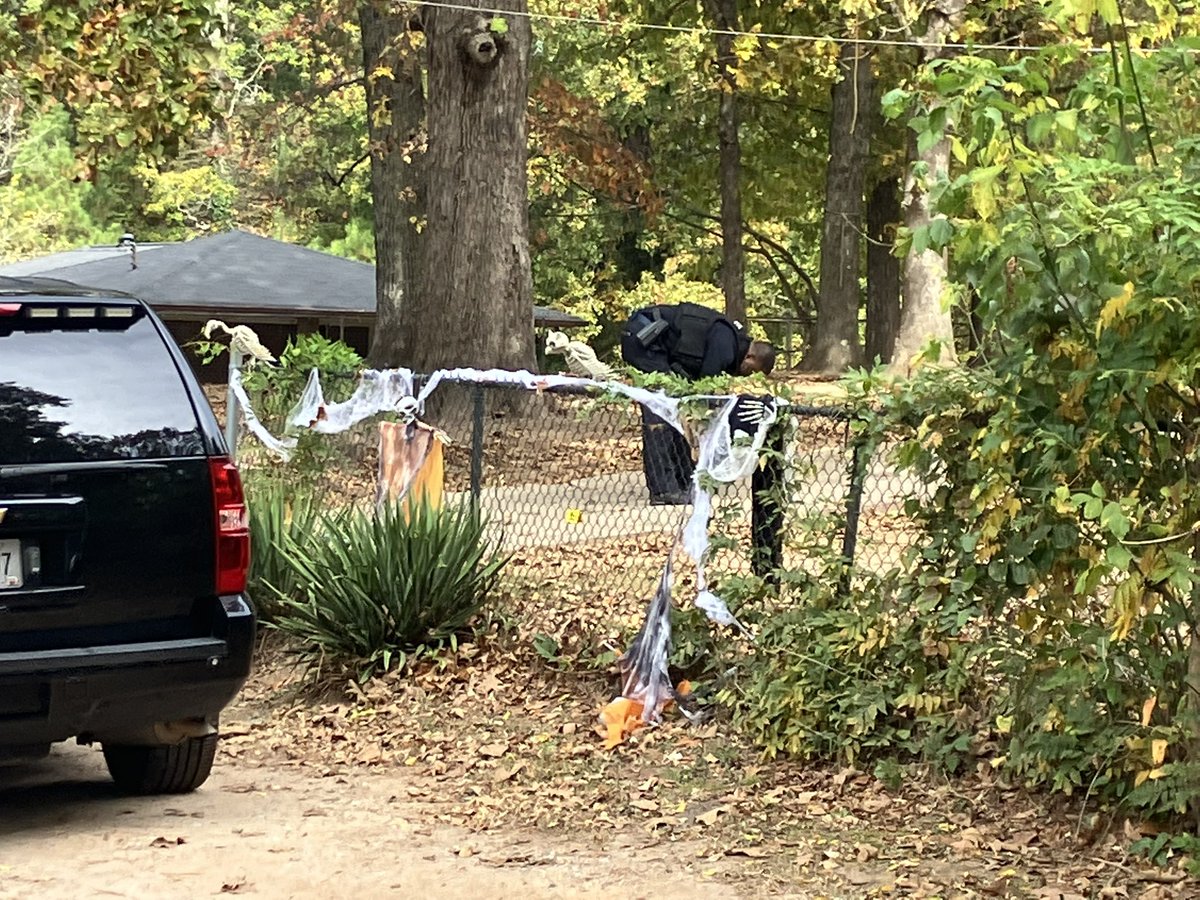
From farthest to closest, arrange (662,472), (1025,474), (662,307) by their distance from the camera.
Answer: (662,307)
(662,472)
(1025,474)

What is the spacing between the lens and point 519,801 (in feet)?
19.4

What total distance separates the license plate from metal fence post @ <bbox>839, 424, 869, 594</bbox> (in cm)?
301

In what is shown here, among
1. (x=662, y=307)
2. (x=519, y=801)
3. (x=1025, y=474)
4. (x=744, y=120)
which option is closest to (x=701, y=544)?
(x=519, y=801)

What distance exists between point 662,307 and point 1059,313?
6.68 metres

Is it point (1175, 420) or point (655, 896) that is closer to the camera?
point (1175, 420)

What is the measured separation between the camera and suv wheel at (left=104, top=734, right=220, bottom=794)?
585cm

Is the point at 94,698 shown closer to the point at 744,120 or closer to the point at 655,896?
the point at 655,896

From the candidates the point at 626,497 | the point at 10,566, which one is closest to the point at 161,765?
the point at 10,566

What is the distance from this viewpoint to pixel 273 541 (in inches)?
328

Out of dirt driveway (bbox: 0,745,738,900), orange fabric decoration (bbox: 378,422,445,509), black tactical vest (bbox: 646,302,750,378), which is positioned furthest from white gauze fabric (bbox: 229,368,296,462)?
dirt driveway (bbox: 0,745,738,900)

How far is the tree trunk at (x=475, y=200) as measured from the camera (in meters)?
14.5

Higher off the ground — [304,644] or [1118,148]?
[1118,148]

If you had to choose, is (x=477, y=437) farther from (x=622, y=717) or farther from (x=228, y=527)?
(x=228, y=527)

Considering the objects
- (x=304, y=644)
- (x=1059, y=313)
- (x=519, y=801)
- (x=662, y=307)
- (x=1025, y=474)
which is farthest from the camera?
(x=662, y=307)
